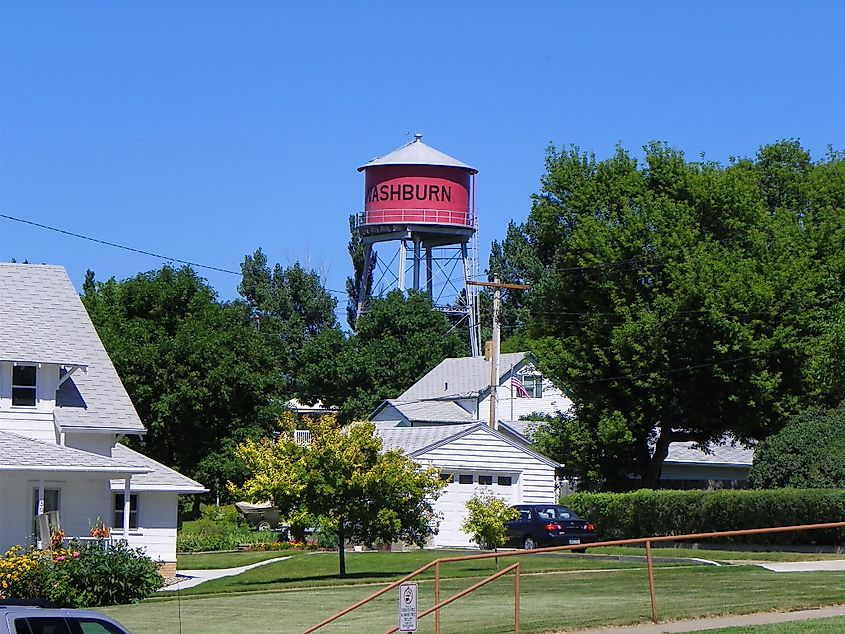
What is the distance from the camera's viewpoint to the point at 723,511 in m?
47.3

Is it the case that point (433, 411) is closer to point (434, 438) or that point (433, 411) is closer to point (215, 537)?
point (434, 438)

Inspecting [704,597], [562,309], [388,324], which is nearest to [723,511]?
[562,309]

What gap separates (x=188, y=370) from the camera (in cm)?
6241

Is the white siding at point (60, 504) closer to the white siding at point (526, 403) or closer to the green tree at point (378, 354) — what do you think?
the white siding at point (526, 403)

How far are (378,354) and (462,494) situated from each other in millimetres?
37019

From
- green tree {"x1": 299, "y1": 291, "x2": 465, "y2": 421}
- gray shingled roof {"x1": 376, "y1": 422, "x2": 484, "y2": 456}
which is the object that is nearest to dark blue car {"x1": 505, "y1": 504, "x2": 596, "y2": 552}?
gray shingled roof {"x1": 376, "y1": 422, "x2": 484, "y2": 456}

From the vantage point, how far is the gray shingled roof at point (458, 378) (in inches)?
3204

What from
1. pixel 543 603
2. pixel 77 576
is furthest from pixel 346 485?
pixel 543 603

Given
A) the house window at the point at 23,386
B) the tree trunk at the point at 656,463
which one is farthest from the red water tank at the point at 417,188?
the house window at the point at 23,386

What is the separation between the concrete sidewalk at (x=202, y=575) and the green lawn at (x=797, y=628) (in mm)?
18512

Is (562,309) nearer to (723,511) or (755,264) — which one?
(755,264)

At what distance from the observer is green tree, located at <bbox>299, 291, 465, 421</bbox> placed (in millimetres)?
91250

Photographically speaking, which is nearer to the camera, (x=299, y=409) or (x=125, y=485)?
(x=125, y=485)

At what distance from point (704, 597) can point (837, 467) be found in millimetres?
24027
